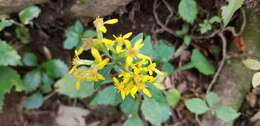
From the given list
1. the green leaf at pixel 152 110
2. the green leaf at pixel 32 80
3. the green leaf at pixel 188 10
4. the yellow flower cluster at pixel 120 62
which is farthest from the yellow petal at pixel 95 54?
the green leaf at pixel 32 80

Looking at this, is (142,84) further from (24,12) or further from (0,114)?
(0,114)

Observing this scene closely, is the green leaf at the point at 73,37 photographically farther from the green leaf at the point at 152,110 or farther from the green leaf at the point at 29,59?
the green leaf at the point at 152,110

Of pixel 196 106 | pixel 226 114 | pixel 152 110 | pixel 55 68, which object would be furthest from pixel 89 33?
pixel 226 114

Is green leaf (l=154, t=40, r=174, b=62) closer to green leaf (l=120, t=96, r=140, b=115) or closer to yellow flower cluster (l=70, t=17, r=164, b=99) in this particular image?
green leaf (l=120, t=96, r=140, b=115)

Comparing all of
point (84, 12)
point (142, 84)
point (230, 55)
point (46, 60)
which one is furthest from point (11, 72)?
point (230, 55)

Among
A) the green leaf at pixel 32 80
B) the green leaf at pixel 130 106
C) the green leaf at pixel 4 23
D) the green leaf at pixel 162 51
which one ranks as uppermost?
the green leaf at pixel 4 23

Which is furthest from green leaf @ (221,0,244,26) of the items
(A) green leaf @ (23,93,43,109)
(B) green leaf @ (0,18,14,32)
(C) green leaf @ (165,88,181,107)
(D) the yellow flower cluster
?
(A) green leaf @ (23,93,43,109)

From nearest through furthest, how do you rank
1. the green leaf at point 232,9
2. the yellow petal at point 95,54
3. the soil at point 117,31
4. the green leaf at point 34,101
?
the yellow petal at point 95,54 < the green leaf at point 232,9 < the soil at point 117,31 < the green leaf at point 34,101
